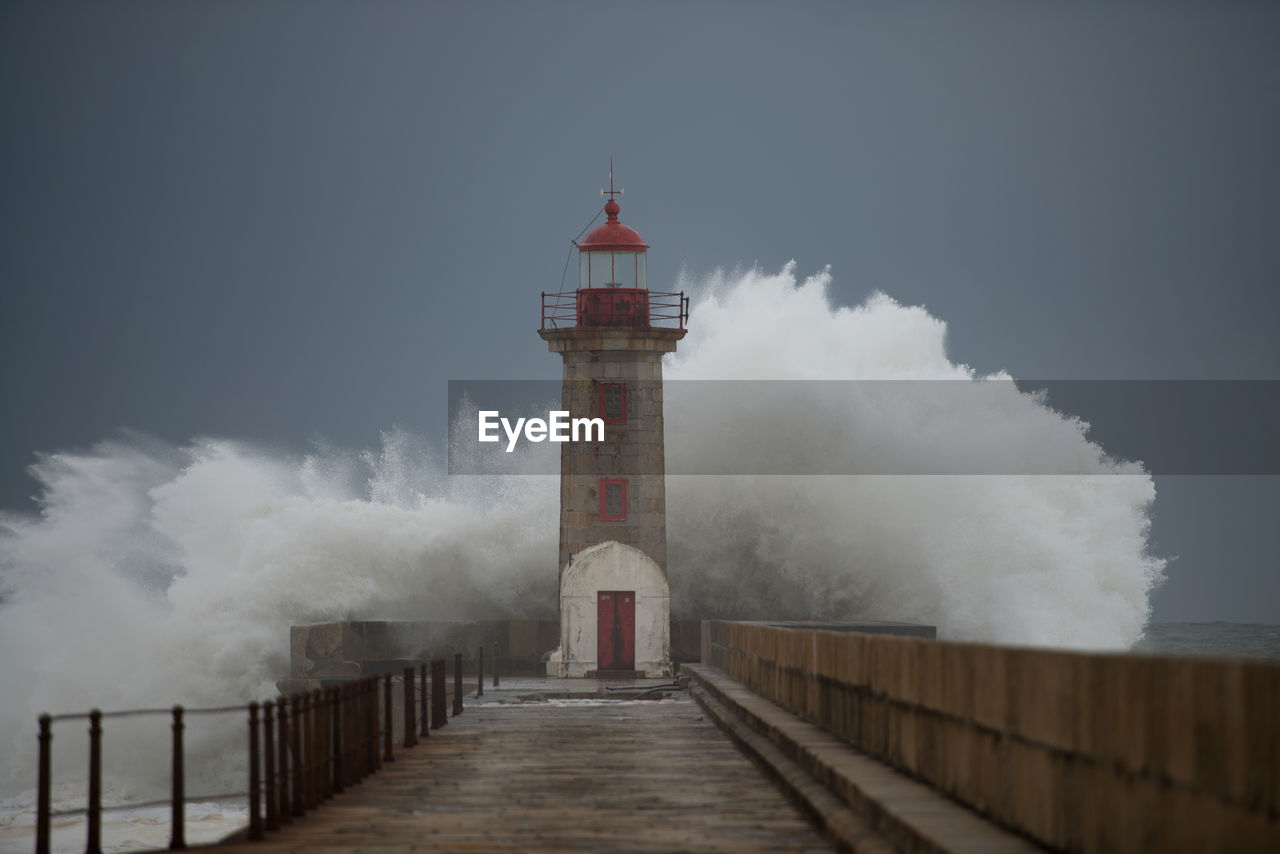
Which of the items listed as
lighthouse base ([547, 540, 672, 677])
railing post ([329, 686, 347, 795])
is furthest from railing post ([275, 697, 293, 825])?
lighthouse base ([547, 540, 672, 677])

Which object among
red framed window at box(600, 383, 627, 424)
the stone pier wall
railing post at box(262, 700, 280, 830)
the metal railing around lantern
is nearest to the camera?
the stone pier wall

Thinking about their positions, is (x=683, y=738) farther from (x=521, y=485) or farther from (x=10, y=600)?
(x=10, y=600)

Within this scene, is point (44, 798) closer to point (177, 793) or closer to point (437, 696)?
point (177, 793)

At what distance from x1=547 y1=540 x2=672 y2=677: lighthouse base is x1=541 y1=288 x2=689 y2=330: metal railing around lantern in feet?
13.8

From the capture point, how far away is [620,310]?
98.6 feet

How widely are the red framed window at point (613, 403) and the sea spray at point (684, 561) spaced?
8.74 metres

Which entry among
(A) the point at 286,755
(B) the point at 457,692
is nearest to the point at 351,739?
(A) the point at 286,755

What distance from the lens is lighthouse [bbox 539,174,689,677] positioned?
2909 centimetres

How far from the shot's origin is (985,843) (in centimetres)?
599

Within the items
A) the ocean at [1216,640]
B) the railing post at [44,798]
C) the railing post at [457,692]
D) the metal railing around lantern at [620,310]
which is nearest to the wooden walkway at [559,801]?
the railing post at [44,798]

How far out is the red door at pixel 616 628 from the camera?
2911 centimetres

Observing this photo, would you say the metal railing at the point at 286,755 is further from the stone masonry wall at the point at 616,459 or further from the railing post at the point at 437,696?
the stone masonry wall at the point at 616,459

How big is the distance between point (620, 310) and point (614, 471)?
3035 millimetres

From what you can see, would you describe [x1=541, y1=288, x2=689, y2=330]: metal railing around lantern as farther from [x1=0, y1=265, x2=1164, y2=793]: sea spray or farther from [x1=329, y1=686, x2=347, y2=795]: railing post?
[x1=329, y1=686, x2=347, y2=795]: railing post
